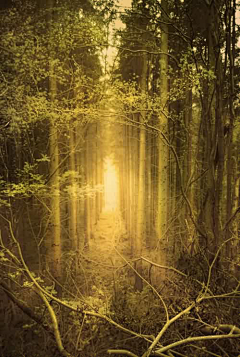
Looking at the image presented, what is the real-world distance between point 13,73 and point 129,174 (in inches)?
358

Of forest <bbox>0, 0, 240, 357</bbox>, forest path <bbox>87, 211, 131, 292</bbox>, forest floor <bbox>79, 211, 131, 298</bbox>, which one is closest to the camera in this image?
forest <bbox>0, 0, 240, 357</bbox>

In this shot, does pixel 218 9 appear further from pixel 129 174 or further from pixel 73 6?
pixel 129 174

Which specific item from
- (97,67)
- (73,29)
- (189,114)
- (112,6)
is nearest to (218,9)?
(112,6)

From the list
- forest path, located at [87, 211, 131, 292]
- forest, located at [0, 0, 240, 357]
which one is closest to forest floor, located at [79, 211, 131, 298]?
forest path, located at [87, 211, 131, 292]

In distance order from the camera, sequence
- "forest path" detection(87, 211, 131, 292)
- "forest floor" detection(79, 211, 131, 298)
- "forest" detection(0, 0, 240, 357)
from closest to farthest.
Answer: "forest" detection(0, 0, 240, 357) < "forest floor" detection(79, 211, 131, 298) < "forest path" detection(87, 211, 131, 292)

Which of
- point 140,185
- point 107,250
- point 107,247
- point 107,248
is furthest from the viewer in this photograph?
point 107,247

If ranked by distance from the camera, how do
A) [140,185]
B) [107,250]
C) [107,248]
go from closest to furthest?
[140,185] → [107,250] → [107,248]

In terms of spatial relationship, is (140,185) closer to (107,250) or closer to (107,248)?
(107,250)

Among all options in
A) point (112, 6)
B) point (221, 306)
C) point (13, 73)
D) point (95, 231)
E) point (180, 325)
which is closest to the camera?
point (180, 325)

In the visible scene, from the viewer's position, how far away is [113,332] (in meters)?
4.89

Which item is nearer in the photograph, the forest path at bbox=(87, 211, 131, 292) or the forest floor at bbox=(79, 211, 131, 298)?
the forest floor at bbox=(79, 211, 131, 298)

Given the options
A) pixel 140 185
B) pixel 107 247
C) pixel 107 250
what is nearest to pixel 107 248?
pixel 107 247

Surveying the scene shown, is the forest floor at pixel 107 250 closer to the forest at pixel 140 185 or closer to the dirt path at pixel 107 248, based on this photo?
the dirt path at pixel 107 248

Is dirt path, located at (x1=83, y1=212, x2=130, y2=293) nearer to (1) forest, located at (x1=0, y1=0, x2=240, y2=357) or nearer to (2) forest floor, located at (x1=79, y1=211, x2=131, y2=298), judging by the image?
(2) forest floor, located at (x1=79, y1=211, x2=131, y2=298)
